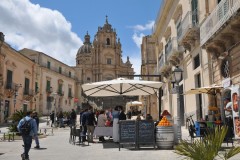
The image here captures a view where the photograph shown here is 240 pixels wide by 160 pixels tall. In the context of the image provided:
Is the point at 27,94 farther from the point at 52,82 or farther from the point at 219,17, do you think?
the point at 219,17

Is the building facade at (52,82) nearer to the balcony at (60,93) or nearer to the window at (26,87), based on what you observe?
the balcony at (60,93)

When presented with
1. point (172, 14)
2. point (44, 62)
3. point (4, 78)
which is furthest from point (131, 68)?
point (172, 14)

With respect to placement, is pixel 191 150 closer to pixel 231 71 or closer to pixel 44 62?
pixel 231 71

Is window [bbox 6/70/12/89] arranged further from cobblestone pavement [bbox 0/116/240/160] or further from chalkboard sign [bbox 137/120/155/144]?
chalkboard sign [bbox 137/120/155/144]

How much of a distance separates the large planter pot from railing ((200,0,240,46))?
439 centimetres

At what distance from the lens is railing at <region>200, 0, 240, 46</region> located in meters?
9.98

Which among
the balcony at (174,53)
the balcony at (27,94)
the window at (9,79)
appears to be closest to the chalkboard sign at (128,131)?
the balcony at (174,53)

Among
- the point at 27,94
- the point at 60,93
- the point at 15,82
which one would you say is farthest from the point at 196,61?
the point at 60,93

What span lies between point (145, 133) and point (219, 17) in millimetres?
5368

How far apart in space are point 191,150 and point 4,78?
3084 centimetres

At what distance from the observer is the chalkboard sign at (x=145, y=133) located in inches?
365

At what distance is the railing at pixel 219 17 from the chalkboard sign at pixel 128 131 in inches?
195

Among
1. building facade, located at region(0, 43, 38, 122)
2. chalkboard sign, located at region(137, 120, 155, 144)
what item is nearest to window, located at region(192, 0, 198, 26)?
chalkboard sign, located at region(137, 120, 155, 144)

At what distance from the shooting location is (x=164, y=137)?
9219 mm
